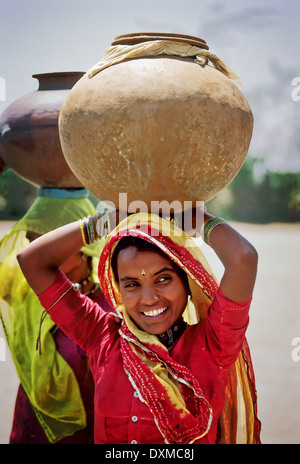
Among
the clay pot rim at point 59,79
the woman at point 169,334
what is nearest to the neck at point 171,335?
the woman at point 169,334

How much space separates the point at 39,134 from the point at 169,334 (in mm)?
1467

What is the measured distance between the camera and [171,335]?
1.95 m

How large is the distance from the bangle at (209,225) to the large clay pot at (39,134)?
4.20 feet

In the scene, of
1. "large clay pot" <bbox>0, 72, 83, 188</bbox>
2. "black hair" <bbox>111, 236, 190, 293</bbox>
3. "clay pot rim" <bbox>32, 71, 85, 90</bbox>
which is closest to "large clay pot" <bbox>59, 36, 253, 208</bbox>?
"black hair" <bbox>111, 236, 190, 293</bbox>

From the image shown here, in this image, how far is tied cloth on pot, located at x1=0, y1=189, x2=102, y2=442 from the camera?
2.88 m

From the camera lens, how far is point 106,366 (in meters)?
1.96

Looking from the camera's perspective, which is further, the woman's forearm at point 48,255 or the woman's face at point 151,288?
the woman's forearm at point 48,255

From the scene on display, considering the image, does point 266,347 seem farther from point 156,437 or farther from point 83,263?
point 156,437

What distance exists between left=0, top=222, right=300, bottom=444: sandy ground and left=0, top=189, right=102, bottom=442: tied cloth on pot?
0.40 m

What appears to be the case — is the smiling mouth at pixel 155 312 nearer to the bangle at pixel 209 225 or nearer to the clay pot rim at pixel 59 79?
the bangle at pixel 209 225

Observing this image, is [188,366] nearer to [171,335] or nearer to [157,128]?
[171,335]

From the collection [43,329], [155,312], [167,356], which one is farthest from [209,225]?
[43,329]

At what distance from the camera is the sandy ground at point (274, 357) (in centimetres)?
467

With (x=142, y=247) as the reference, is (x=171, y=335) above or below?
below
